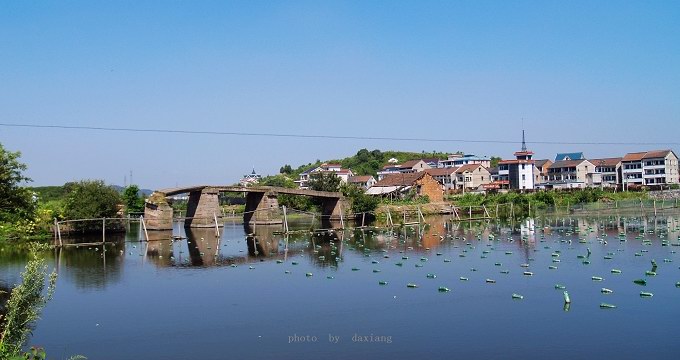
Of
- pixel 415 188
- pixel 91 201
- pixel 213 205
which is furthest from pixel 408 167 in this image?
pixel 91 201

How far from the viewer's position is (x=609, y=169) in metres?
109

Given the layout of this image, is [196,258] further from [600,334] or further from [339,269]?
[600,334]

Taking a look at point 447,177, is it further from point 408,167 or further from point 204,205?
point 204,205

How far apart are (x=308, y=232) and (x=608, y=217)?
32.2 m

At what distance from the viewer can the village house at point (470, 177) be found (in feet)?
365

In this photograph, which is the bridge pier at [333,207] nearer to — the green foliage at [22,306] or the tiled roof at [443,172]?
the tiled roof at [443,172]

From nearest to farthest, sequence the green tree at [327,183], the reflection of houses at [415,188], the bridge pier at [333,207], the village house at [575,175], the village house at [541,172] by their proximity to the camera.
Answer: the bridge pier at [333,207] < the green tree at [327,183] < the reflection of houses at [415,188] < the village house at [575,175] < the village house at [541,172]

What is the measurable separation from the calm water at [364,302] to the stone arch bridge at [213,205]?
14.6 metres

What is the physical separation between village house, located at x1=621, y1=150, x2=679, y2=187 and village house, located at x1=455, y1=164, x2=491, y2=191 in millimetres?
22680

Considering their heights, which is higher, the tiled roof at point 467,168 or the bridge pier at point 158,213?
the tiled roof at point 467,168

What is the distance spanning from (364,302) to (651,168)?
300ft

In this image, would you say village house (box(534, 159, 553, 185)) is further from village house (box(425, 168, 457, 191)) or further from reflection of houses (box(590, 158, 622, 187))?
village house (box(425, 168, 457, 191))

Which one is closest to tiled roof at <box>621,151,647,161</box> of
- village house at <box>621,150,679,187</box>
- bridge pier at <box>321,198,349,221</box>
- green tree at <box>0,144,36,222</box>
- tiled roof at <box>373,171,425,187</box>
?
village house at <box>621,150,679,187</box>

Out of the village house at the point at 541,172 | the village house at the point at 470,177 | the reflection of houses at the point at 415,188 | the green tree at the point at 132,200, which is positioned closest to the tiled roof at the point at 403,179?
the reflection of houses at the point at 415,188
